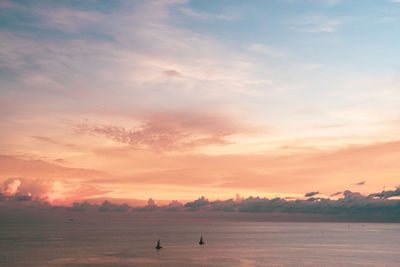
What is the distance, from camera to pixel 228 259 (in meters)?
130

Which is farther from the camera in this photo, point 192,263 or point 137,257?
point 137,257

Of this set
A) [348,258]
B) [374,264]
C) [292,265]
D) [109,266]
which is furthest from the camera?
[348,258]

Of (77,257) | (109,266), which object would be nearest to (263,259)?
(109,266)

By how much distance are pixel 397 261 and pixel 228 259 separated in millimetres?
58484

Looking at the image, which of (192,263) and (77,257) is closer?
(192,263)

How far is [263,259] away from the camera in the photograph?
131875 millimetres

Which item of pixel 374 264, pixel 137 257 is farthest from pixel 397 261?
pixel 137 257

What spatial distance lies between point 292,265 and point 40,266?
73787 mm

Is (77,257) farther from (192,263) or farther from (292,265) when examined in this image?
(292,265)

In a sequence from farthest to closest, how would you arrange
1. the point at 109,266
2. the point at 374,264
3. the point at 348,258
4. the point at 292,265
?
1. the point at 348,258
2. the point at 374,264
3. the point at 292,265
4. the point at 109,266

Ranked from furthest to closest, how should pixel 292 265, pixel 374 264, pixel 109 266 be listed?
pixel 374 264 < pixel 292 265 < pixel 109 266

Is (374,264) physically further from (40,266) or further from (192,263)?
(40,266)

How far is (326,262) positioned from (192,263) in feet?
146

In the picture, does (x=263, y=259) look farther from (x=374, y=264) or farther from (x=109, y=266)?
(x=109, y=266)
